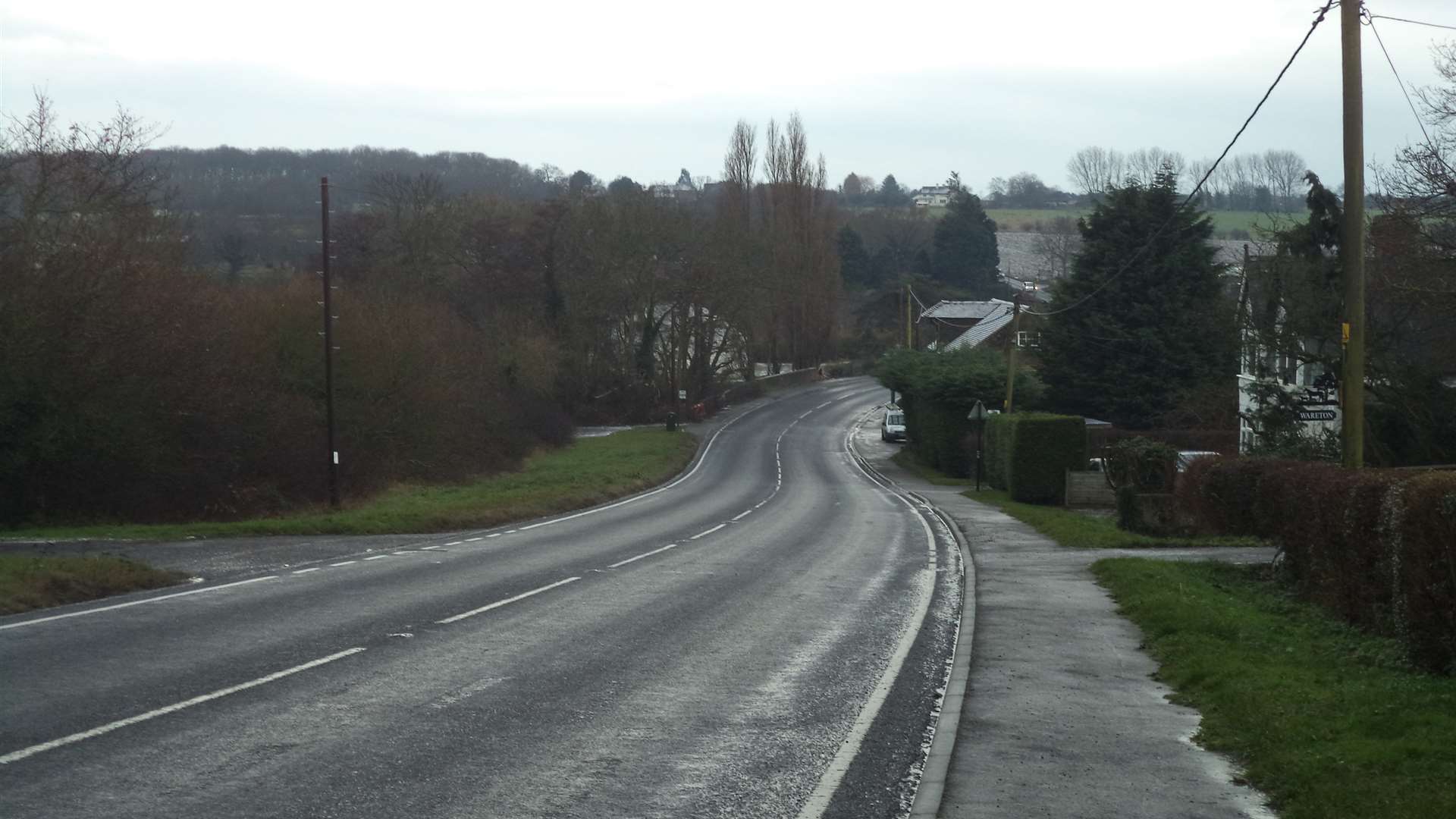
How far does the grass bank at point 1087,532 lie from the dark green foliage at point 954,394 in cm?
1194

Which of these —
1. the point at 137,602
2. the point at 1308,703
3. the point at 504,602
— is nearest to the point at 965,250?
the point at 504,602

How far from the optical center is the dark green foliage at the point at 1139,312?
185 feet

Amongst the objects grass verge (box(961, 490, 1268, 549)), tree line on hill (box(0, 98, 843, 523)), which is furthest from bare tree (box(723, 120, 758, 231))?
grass verge (box(961, 490, 1268, 549))

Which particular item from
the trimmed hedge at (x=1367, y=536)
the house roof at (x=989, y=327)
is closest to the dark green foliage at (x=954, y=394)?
the house roof at (x=989, y=327)

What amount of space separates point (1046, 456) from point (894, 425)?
3263 cm

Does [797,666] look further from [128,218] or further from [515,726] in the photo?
[128,218]

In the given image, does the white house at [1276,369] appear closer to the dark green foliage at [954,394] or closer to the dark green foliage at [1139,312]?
the dark green foliage at [954,394]

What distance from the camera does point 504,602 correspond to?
14109 millimetres

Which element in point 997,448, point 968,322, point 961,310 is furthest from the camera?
point 961,310

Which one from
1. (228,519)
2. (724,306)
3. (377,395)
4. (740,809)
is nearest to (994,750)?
(740,809)

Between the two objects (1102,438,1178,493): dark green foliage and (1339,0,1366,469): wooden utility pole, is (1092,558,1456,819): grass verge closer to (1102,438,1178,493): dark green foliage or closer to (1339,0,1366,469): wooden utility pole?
(1339,0,1366,469): wooden utility pole

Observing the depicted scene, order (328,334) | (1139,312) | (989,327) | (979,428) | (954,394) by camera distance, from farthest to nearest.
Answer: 1. (989,327)
2. (1139,312)
3. (954,394)
4. (979,428)
5. (328,334)

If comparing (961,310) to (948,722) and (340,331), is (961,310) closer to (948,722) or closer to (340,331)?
(340,331)

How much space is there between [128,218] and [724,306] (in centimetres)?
4454
